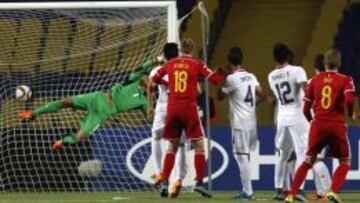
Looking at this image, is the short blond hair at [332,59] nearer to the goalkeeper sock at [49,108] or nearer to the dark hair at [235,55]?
the dark hair at [235,55]

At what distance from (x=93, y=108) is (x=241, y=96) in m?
2.82

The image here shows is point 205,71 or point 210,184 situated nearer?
point 205,71

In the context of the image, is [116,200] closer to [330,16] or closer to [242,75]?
[242,75]

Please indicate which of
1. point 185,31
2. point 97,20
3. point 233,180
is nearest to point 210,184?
point 233,180

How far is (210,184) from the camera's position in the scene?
16.5m

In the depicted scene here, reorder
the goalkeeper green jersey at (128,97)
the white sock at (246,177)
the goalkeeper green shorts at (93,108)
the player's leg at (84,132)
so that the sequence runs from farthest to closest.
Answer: the goalkeeper green jersey at (128,97) → the goalkeeper green shorts at (93,108) → the player's leg at (84,132) → the white sock at (246,177)

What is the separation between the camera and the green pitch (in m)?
14.5

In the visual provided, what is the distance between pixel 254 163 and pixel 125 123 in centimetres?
187

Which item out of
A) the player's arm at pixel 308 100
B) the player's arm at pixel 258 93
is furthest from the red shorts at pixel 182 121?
the player's arm at pixel 308 100

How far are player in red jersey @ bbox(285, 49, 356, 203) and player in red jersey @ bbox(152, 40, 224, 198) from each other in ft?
4.86

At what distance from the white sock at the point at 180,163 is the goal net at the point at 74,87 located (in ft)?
4.66

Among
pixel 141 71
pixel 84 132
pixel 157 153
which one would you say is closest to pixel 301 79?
pixel 157 153

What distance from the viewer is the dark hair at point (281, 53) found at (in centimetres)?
1489

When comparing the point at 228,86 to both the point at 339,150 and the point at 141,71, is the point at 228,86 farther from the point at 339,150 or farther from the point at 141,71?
the point at 339,150
